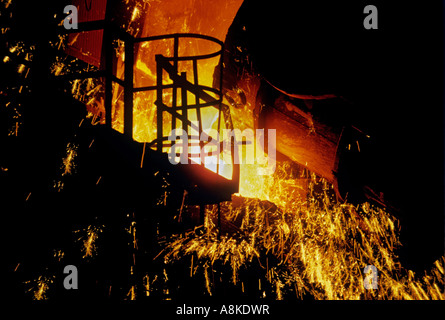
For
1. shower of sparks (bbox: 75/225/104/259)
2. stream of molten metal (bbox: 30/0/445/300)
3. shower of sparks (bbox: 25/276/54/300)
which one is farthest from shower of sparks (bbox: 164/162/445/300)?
shower of sparks (bbox: 25/276/54/300)

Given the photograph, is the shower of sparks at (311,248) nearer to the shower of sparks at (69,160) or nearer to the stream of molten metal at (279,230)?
the stream of molten metal at (279,230)

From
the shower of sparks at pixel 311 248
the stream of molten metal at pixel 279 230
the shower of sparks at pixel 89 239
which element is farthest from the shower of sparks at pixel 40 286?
the shower of sparks at pixel 311 248

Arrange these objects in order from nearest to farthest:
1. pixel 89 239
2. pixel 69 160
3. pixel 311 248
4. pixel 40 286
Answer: pixel 69 160, pixel 40 286, pixel 89 239, pixel 311 248

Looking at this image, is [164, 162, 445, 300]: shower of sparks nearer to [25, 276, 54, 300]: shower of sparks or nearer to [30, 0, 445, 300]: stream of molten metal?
[30, 0, 445, 300]: stream of molten metal

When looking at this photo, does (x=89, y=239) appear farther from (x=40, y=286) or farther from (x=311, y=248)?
(x=311, y=248)

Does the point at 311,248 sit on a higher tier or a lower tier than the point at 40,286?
higher

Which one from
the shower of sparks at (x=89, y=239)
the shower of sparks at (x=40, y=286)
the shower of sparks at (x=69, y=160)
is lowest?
the shower of sparks at (x=40, y=286)

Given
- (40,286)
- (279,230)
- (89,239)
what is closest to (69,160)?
(89,239)

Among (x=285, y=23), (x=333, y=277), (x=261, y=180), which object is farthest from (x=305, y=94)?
(x=333, y=277)

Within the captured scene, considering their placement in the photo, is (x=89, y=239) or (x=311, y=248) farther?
(x=311, y=248)

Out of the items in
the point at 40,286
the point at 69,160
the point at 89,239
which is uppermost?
the point at 69,160

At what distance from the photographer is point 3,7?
3795 mm

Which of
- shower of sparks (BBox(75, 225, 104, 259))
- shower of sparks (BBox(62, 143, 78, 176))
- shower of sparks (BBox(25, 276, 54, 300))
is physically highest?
shower of sparks (BBox(62, 143, 78, 176))
